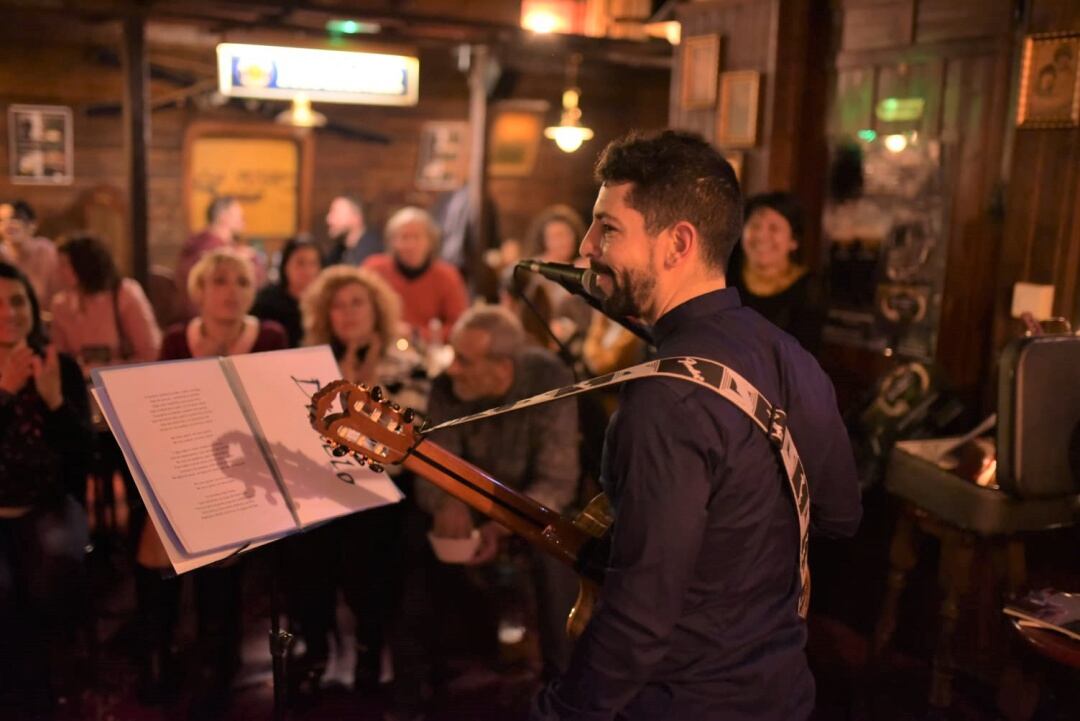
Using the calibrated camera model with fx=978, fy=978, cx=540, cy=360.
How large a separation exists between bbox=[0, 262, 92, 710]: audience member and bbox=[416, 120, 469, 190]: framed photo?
6.99 m

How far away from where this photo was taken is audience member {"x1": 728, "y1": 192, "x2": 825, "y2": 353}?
411 centimetres

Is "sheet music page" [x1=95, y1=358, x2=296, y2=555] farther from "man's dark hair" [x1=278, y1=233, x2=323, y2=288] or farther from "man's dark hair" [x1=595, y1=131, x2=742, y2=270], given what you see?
"man's dark hair" [x1=278, y1=233, x2=323, y2=288]

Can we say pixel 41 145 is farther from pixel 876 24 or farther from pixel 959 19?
pixel 959 19

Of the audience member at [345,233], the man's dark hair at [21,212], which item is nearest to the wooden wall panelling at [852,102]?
the audience member at [345,233]

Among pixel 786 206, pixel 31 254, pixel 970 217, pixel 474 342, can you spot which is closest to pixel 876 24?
pixel 970 217

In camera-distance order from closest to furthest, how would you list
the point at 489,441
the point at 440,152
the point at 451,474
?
the point at 451,474, the point at 489,441, the point at 440,152

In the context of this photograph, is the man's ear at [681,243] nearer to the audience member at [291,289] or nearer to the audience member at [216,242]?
the audience member at [291,289]

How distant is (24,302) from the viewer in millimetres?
3582

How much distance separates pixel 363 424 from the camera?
1.78 metres

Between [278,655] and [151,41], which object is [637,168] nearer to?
[278,655]

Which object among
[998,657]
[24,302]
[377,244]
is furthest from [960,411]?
[377,244]

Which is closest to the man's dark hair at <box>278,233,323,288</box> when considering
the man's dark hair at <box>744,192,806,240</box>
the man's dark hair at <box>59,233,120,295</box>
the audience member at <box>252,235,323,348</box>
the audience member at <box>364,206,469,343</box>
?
the audience member at <box>252,235,323,348</box>

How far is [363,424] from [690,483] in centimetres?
66

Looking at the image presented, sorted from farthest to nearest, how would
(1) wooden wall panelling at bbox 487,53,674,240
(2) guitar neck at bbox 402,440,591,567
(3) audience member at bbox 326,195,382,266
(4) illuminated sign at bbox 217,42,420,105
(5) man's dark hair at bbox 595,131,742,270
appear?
1. (1) wooden wall panelling at bbox 487,53,674,240
2. (3) audience member at bbox 326,195,382,266
3. (4) illuminated sign at bbox 217,42,420,105
4. (2) guitar neck at bbox 402,440,591,567
5. (5) man's dark hair at bbox 595,131,742,270
